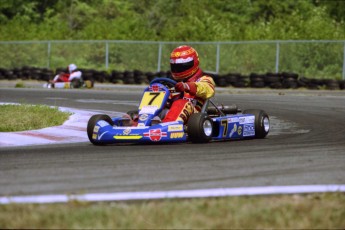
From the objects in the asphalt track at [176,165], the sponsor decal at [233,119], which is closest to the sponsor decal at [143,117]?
the asphalt track at [176,165]

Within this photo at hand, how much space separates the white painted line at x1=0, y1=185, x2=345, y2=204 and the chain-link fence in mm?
22055

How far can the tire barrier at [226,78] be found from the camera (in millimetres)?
26438

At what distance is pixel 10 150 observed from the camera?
31.7 ft

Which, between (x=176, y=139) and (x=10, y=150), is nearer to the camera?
(x=10, y=150)

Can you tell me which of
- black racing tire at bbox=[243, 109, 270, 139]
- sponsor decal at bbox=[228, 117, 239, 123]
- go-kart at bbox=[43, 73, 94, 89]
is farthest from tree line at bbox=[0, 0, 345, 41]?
sponsor decal at bbox=[228, 117, 239, 123]

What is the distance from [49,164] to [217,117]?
12.0 feet

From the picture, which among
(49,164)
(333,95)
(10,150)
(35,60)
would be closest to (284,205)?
(49,164)

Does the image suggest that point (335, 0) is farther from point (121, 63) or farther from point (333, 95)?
point (333, 95)

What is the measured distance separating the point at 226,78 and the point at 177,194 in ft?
71.8

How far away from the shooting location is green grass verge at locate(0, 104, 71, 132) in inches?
470

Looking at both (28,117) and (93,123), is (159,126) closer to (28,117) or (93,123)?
(93,123)

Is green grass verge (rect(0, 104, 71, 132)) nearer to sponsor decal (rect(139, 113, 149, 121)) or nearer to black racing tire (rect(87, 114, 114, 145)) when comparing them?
black racing tire (rect(87, 114, 114, 145))

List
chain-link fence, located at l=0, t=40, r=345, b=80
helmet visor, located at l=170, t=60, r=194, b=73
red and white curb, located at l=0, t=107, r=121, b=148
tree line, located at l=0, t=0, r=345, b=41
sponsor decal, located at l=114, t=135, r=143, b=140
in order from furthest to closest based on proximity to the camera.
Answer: tree line, located at l=0, t=0, r=345, b=41 → chain-link fence, located at l=0, t=40, r=345, b=80 → helmet visor, located at l=170, t=60, r=194, b=73 → red and white curb, located at l=0, t=107, r=121, b=148 → sponsor decal, located at l=114, t=135, r=143, b=140

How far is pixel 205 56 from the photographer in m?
32.6
